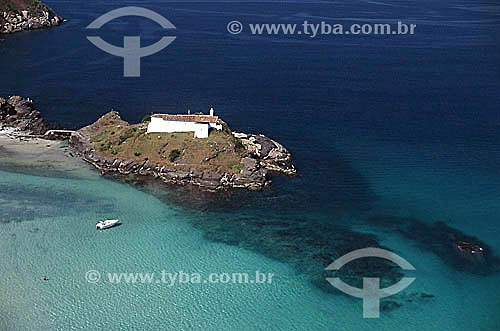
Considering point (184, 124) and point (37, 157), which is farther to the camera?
point (37, 157)

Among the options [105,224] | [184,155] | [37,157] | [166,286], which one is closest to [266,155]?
[184,155]

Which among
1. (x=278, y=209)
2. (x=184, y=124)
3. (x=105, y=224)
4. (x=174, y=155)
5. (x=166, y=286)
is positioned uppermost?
(x=184, y=124)

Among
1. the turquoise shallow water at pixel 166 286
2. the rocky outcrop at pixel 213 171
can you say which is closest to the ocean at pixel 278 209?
the turquoise shallow water at pixel 166 286

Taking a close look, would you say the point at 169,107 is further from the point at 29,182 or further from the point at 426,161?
the point at 426,161

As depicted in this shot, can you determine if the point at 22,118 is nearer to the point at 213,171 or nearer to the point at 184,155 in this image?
the point at 184,155

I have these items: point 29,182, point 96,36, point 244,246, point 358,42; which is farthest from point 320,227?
point 96,36

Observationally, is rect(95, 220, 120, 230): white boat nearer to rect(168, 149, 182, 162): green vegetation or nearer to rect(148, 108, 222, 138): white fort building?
rect(168, 149, 182, 162): green vegetation

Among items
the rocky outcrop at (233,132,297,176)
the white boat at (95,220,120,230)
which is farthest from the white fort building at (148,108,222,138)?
the white boat at (95,220,120,230)
